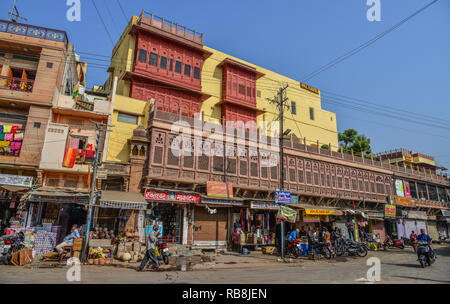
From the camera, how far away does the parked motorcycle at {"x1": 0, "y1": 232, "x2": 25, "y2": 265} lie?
37.7 ft

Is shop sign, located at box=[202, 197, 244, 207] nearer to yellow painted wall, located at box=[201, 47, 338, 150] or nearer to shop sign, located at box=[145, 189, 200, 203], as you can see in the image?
shop sign, located at box=[145, 189, 200, 203]

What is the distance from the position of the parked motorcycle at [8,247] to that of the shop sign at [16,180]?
5065 mm

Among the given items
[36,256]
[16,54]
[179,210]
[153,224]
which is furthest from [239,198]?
[16,54]

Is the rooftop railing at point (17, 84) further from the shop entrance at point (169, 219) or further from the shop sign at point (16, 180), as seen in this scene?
the shop entrance at point (169, 219)

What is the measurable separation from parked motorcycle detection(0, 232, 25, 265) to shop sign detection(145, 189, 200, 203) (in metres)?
6.64

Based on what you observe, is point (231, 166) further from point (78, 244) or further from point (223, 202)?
point (78, 244)

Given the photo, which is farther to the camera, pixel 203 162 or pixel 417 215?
pixel 417 215

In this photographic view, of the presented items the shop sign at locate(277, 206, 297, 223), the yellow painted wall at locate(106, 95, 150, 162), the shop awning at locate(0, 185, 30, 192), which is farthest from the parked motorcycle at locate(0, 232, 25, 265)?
the shop sign at locate(277, 206, 297, 223)

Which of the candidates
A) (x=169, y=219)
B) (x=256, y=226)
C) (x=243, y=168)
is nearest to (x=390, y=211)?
(x=256, y=226)

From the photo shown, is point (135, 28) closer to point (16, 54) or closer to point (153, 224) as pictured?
point (16, 54)

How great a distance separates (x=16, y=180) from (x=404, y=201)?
1520 inches

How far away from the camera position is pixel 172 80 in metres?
25.1

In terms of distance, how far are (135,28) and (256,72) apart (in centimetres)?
1344
